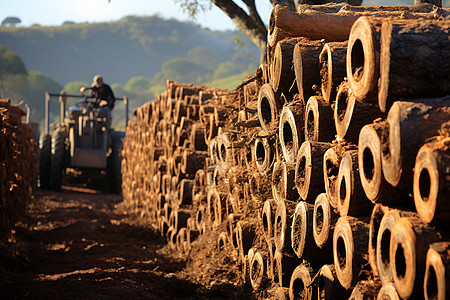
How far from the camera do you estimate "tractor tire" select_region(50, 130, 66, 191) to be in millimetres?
14859

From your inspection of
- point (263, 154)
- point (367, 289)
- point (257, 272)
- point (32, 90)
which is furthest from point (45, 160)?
point (32, 90)

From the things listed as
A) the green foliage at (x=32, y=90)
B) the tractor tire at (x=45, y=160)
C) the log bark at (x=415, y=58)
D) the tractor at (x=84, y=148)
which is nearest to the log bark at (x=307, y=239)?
the log bark at (x=415, y=58)

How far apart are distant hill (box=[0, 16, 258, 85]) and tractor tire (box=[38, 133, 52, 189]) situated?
492 ft

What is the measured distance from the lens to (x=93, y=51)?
18800 centimetres

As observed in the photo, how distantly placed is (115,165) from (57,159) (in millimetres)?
1700

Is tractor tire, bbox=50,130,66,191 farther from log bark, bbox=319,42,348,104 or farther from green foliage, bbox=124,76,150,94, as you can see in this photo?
green foliage, bbox=124,76,150,94

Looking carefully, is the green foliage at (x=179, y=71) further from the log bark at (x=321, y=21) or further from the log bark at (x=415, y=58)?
the log bark at (x=415, y=58)

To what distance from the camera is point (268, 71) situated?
4.12m

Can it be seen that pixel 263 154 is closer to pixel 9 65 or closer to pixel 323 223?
pixel 323 223

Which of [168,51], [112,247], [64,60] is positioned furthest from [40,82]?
[112,247]

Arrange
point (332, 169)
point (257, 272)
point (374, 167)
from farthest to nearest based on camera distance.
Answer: point (257, 272) < point (332, 169) < point (374, 167)

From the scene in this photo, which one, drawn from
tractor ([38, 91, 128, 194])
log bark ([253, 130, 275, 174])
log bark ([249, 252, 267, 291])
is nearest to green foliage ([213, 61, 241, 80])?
tractor ([38, 91, 128, 194])

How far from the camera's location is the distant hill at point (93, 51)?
175 m

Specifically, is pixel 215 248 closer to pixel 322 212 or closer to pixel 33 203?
pixel 322 212
